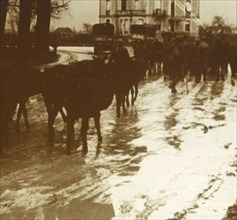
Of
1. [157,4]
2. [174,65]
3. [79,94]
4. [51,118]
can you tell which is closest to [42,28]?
[157,4]

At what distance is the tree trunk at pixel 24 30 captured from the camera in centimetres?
364

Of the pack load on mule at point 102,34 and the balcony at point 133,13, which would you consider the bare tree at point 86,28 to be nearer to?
the pack load on mule at point 102,34

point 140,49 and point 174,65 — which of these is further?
point 174,65

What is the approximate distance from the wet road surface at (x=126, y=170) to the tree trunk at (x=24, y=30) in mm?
402

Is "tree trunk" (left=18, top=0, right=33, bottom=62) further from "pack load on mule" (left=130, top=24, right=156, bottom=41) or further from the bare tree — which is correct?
"pack load on mule" (left=130, top=24, right=156, bottom=41)

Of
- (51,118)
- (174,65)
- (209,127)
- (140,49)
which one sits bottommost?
(209,127)

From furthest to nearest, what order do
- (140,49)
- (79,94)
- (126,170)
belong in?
(79,94) → (126,170) → (140,49)

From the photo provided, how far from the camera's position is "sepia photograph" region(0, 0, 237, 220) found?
13.4ft

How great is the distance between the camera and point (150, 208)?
4.86m

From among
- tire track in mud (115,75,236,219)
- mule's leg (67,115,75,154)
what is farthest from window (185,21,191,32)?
mule's leg (67,115,75,154)

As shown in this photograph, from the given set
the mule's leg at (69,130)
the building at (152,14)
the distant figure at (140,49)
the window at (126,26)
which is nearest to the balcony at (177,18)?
the building at (152,14)

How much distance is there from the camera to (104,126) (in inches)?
346

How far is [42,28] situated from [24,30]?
0.41 ft

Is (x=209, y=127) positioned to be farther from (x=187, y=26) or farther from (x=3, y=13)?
(x=3, y=13)
